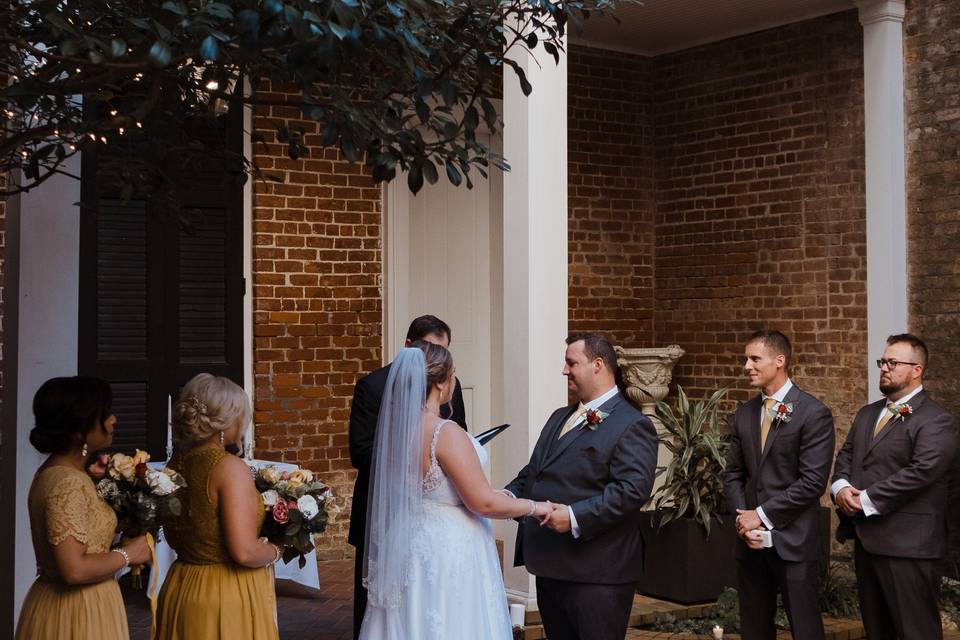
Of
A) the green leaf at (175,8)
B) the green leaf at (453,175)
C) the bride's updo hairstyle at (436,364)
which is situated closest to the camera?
the green leaf at (175,8)

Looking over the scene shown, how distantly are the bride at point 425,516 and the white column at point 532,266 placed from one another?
2.25 meters

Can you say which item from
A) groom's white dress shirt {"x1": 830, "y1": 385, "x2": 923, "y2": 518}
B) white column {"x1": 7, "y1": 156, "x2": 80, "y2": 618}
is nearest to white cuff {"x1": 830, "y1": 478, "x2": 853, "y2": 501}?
groom's white dress shirt {"x1": 830, "y1": 385, "x2": 923, "y2": 518}

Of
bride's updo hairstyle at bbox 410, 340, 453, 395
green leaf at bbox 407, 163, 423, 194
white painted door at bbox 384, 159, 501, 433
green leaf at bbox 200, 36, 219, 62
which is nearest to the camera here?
green leaf at bbox 200, 36, 219, 62

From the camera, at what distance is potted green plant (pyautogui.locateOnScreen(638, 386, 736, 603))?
25.1 feet

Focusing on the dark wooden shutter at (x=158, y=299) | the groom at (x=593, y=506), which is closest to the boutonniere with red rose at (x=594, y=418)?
the groom at (x=593, y=506)

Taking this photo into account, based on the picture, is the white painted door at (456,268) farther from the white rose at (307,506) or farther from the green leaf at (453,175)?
the green leaf at (453,175)

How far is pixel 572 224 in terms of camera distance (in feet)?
35.1

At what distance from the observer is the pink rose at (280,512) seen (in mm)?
4406

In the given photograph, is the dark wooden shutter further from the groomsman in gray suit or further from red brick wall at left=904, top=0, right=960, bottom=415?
red brick wall at left=904, top=0, right=960, bottom=415

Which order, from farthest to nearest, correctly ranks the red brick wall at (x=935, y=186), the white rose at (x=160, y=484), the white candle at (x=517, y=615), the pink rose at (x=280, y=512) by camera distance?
the red brick wall at (x=935, y=186)
the white candle at (x=517, y=615)
the pink rose at (x=280, y=512)
the white rose at (x=160, y=484)

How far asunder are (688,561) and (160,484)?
14.0ft

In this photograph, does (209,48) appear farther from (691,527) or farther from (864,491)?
(691,527)

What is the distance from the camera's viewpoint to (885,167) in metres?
8.91

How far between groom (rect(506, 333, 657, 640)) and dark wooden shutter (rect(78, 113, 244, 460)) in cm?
407
